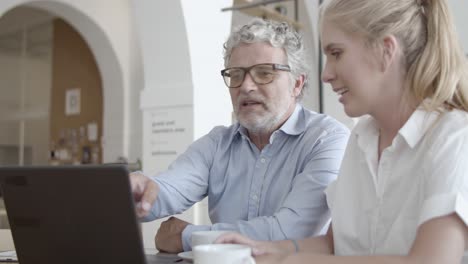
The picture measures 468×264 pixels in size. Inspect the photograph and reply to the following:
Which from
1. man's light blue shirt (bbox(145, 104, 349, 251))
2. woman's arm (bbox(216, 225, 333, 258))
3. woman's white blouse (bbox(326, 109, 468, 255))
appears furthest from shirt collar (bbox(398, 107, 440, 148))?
man's light blue shirt (bbox(145, 104, 349, 251))

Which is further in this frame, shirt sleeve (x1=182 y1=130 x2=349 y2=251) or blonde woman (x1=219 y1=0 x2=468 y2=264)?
shirt sleeve (x1=182 y1=130 x2=349 y2=251)

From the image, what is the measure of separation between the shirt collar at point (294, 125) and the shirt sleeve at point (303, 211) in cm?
14

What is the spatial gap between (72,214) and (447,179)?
655mm

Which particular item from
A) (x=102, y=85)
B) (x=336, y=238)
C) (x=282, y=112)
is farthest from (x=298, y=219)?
(x=102, y=85)

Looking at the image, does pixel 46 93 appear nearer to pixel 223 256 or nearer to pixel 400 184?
pixel 400 184

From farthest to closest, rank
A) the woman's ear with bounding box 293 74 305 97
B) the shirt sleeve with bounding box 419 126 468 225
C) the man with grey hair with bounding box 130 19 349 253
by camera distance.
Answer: the woman's ear with bounding box 293 74 305 97, the man with grey hair with bounding box 130 19 349 253, the shirt sleeve with bounding box 419 126 468 225

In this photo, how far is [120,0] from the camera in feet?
19.8

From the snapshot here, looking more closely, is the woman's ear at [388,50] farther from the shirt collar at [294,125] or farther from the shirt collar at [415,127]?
the shirt collar at [294,125]

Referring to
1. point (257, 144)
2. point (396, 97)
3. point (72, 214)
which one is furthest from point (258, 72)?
point (72, 214)

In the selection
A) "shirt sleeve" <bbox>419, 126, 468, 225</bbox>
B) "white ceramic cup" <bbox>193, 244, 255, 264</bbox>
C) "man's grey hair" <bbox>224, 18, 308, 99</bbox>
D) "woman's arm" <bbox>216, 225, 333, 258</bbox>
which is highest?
"man's grey hair" <bbox>224, 18, 308, 99</bbox>

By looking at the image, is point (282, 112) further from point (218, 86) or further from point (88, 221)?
point (218, 86)

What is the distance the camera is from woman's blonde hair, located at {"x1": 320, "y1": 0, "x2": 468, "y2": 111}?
3.45ft

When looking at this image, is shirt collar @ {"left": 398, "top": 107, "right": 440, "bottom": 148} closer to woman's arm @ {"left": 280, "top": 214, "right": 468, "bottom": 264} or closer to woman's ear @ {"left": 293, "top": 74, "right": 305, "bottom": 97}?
woman's arm @ {"left": 280, "top": 214, "right": 468, "bottom": 264}

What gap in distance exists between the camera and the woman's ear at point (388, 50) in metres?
1.07
